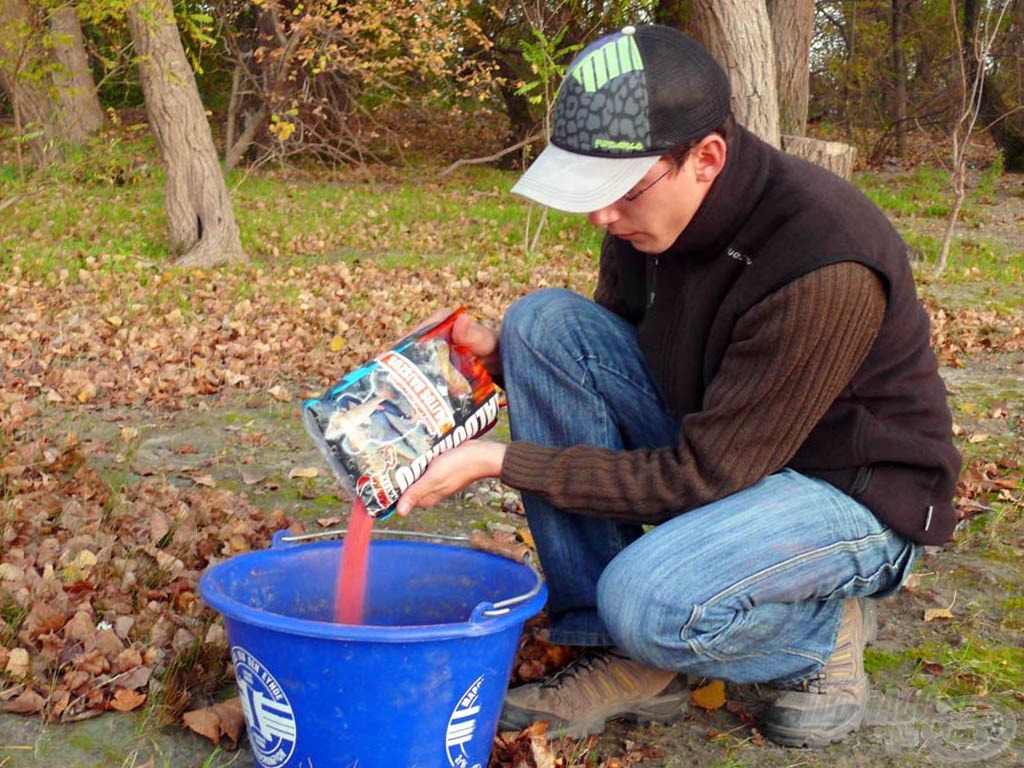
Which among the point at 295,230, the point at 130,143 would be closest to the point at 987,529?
the point at 295,230

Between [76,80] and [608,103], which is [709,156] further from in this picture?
[76,80]

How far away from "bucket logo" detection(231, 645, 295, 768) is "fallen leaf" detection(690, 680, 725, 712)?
3.11 ft

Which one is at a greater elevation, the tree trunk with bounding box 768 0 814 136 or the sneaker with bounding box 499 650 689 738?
the tree trunk with bounding box 768 0 814 136

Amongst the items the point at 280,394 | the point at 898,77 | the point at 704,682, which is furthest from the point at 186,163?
the point at 898,77

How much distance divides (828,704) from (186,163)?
6.71 metres

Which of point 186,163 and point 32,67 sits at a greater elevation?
point 32,67

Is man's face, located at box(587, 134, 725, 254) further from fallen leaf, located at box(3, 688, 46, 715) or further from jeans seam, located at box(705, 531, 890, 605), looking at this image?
fallen leaf, located at box(3, 688, 46, 715)

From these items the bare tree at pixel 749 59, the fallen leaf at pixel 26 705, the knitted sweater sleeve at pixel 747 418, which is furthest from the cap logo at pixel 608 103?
the bare tree at pixel 749 59

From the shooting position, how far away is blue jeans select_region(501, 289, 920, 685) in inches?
83.7

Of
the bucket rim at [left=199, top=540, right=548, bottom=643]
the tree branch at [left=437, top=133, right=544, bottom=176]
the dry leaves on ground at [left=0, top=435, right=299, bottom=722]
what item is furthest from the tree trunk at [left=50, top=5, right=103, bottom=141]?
the bucket rim at [left=199, top=540, right=548, bottom=643]

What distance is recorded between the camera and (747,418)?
6.88ft

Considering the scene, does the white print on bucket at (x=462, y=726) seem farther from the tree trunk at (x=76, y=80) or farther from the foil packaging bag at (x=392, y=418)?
the tree trunk at (x=76, y=80)

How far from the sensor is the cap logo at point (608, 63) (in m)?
2.01

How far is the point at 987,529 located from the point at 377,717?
2.22 metres
